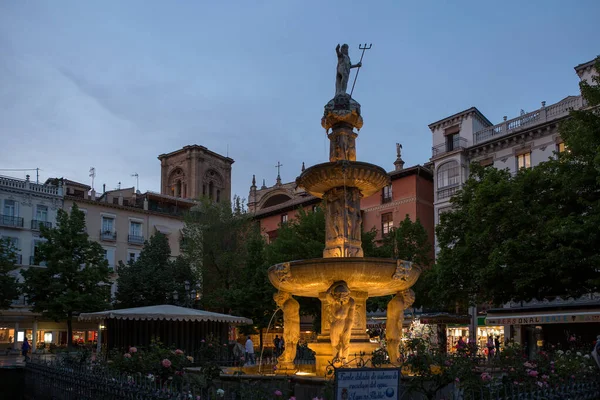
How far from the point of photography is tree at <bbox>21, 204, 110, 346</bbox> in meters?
34.0

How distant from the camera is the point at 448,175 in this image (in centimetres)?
3656

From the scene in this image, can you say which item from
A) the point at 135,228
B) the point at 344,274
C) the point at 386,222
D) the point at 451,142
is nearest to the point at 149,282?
the point at 135,228

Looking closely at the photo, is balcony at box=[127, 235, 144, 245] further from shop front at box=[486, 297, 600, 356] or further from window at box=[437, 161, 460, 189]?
shop front at box=[486, 297, 600, 356]

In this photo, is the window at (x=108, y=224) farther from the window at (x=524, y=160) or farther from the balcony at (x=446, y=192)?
the window at (x=524, y=160)

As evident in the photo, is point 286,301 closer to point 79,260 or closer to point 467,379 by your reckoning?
point 467,379

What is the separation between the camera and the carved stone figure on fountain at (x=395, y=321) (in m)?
11.8

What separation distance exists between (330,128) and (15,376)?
33.2 feet

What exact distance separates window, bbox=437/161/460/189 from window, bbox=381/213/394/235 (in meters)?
4.40

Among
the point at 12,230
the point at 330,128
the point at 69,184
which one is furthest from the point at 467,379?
the point at 69,184

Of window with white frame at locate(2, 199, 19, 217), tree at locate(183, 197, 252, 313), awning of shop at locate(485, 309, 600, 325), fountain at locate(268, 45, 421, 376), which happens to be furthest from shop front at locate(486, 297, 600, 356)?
window with white frame at locate(2, 199, 19, 217)

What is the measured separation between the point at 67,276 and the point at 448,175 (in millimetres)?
23810

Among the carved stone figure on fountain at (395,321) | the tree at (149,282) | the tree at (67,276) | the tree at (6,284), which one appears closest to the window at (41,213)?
the tree at (149,282)

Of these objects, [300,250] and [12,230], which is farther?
[12,230]

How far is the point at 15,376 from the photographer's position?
15.0m
